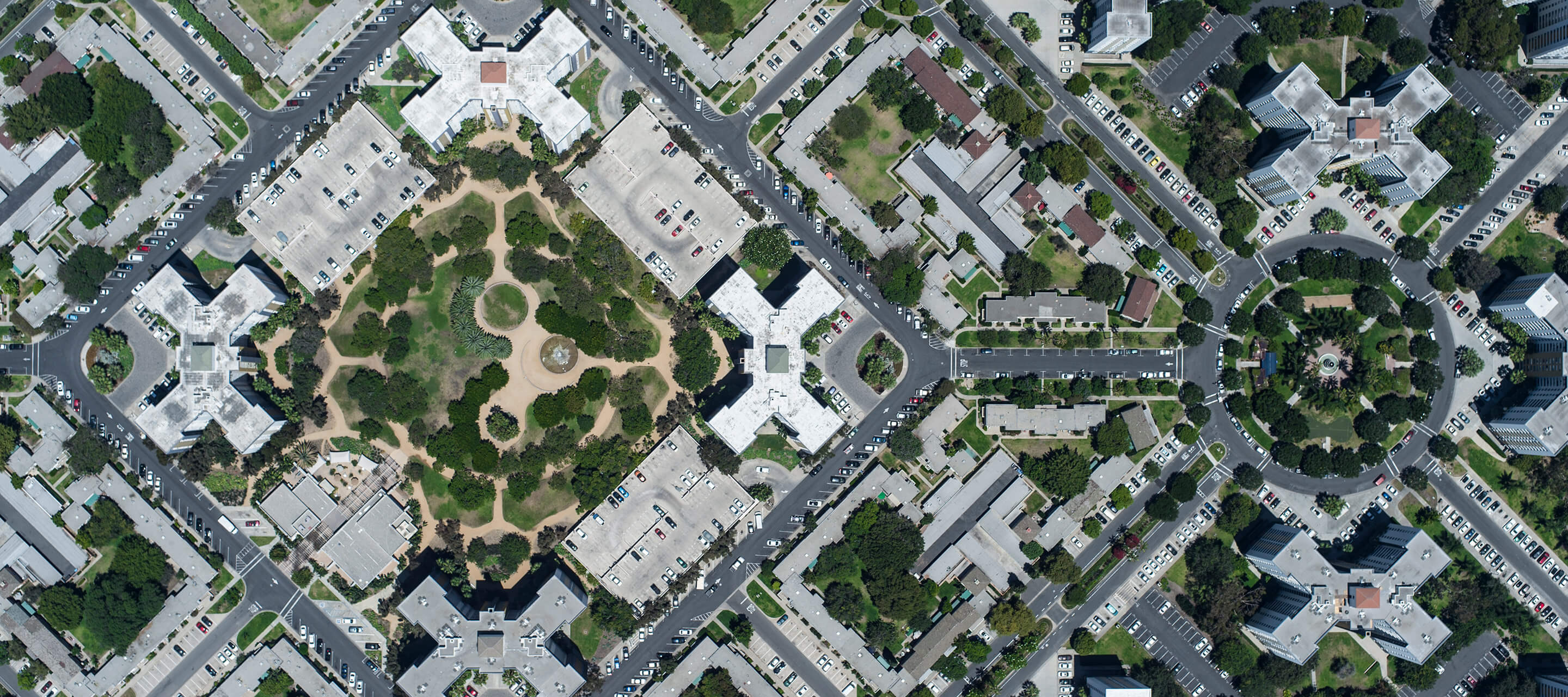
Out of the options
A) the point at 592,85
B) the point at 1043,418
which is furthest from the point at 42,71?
the point at 1043,418

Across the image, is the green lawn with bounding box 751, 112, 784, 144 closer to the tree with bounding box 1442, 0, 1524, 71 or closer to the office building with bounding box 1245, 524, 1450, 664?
the office building with bounding box 1245, 524, 1450, 664

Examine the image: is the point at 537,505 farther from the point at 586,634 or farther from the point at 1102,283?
the point at 1102,283

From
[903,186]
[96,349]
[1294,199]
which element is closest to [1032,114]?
[903,186]

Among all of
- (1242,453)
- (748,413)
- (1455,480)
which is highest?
(748,413)

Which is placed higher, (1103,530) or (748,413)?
(748,413)

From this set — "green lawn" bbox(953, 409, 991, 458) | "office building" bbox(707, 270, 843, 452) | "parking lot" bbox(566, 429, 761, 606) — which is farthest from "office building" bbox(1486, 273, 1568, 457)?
"parking lot" bbox(566, 429, 761, 606)

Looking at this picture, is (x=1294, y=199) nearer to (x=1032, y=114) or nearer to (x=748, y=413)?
(x=1032, y=114)

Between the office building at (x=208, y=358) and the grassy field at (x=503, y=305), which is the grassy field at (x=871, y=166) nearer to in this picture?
the grassy field at (x=503, y=305)
